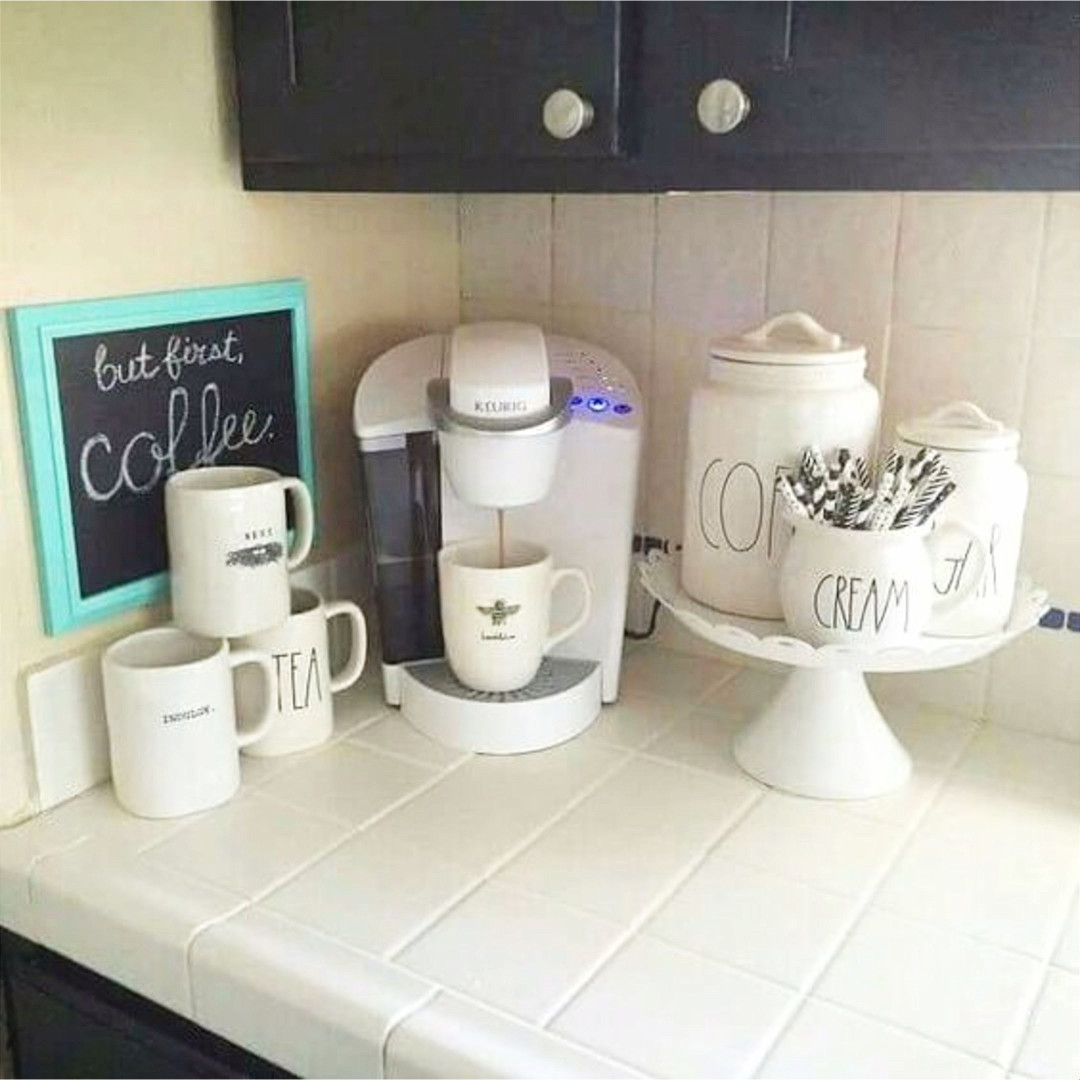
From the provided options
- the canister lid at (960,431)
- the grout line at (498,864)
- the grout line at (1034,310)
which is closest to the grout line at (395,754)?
the grout line at (498,864)

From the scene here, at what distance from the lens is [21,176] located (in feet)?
2.99

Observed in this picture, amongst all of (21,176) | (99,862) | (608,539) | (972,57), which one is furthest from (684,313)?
(99,862)

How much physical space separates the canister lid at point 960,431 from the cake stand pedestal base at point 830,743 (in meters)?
0.20

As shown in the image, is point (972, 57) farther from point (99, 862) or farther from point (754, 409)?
point (99, 862)

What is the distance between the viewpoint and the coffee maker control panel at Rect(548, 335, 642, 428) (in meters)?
1.13

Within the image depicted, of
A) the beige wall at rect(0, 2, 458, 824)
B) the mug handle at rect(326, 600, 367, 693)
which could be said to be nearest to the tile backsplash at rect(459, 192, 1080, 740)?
the beige wall at rect(0, 2, 458, 824)

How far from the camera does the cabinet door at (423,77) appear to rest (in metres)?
0.88

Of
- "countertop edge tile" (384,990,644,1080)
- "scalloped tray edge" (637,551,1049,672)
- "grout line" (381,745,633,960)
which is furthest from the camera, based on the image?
"scalloped tray edge" (637,551,1049,672)

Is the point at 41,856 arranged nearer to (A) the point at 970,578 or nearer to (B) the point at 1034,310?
(A) the point at 970,578

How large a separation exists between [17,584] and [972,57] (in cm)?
77

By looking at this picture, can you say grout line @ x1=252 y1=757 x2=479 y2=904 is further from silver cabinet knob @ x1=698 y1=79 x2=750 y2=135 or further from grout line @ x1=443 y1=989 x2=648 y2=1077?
silver cabinet knob @ x1=698 y1=79 x2=750 y2=135

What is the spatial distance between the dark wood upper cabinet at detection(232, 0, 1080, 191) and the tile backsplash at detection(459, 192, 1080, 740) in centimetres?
25

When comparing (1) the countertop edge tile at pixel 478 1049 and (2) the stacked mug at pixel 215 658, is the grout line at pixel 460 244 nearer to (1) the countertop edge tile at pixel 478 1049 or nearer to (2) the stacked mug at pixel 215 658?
(2) the stacked mug at pixel 215 658

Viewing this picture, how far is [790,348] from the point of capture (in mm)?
1038
